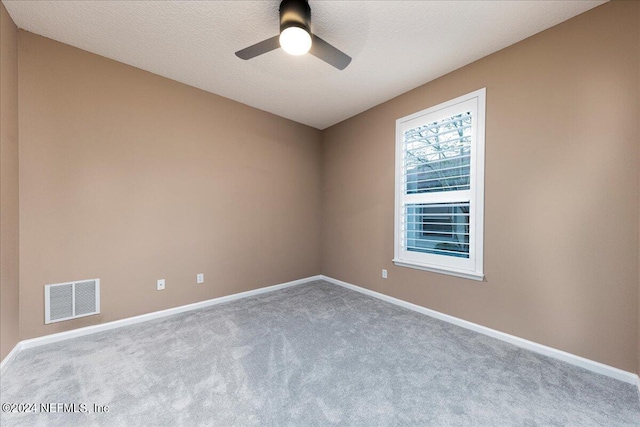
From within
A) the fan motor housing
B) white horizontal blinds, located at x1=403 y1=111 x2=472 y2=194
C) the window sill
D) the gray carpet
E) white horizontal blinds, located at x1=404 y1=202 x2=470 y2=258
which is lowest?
the gray carpet

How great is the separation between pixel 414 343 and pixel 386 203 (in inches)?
68.9

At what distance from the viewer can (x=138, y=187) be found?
108 inches

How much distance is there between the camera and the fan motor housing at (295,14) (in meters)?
1.73

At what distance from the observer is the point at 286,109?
12.3 ft

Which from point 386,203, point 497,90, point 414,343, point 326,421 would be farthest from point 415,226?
point 326,421

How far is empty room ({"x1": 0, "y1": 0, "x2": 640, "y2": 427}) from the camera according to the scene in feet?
5.65

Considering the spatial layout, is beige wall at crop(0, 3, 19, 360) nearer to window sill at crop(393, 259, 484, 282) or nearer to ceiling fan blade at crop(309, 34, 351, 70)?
ceiling fan blade at crop(309, 34, 351, 70)

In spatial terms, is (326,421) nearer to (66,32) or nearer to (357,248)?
(357,248)

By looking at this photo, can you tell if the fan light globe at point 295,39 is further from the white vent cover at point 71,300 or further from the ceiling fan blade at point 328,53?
the white vent cover at point 71,300

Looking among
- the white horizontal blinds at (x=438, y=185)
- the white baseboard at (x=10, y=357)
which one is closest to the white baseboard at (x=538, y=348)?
the white horizontal blinds at (x=438, y=185)

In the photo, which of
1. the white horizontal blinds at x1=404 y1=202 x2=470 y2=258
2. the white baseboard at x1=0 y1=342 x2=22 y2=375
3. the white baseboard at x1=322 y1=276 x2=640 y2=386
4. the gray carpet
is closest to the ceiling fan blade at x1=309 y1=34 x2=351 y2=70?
the white horizontal blinds at x1=404 y1=202 x2=470 y2=258

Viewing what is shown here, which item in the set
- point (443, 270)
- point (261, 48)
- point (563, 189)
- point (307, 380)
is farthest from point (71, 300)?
point (563, 189)

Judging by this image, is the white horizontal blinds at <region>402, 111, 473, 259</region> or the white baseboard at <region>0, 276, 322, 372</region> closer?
the white baseboard at <region>0, 276, 322, 372</region>

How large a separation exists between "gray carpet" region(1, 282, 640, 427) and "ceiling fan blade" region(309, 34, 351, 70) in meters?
2.41
